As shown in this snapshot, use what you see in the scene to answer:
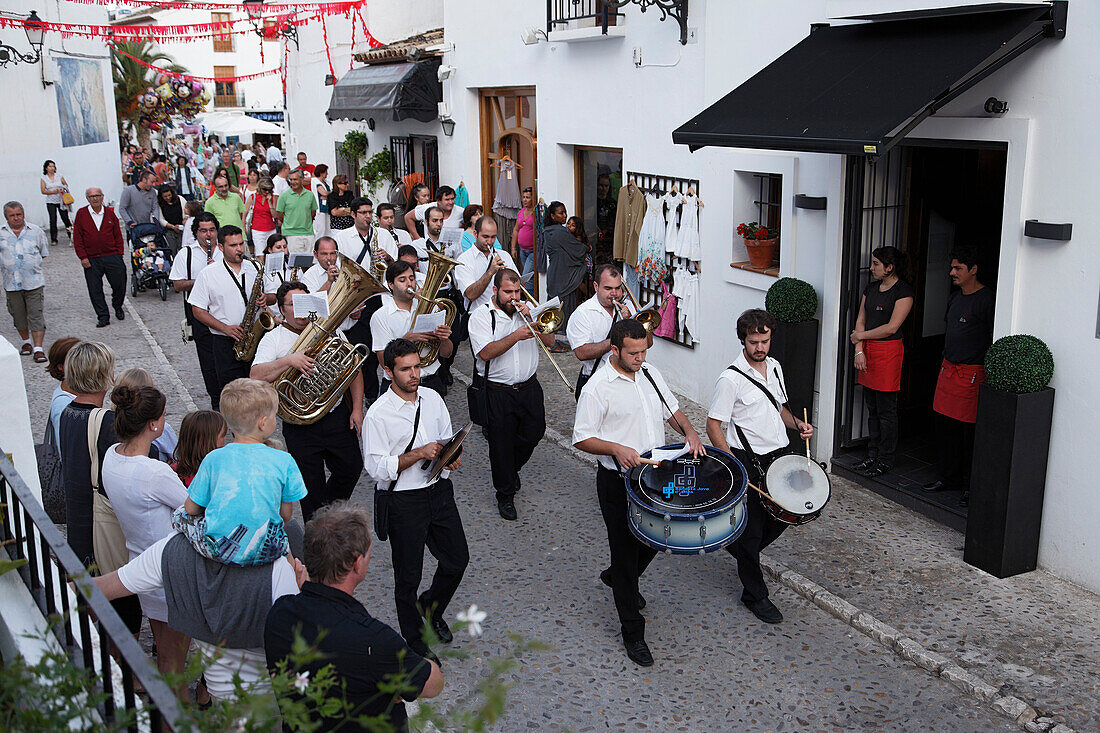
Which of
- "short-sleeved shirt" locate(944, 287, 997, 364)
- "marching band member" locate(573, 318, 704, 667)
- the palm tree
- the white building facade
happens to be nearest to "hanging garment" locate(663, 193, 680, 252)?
the white building facade

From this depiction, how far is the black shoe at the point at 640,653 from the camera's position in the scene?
548 cm

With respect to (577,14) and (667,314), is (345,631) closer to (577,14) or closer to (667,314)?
(667,314)

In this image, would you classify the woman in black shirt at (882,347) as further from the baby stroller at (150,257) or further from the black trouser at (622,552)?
the baby stroller at (150,257)

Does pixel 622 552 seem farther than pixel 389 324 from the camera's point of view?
No

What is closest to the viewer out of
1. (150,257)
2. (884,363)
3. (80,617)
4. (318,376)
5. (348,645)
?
(80,617)

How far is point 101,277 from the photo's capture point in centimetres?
1346

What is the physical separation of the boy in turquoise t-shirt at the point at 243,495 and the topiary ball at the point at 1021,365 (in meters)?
4.26

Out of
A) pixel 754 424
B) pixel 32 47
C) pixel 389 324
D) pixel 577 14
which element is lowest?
pixel 754 424

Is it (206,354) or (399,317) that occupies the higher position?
(399,317)

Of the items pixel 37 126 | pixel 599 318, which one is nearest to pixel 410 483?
pixel 599 318

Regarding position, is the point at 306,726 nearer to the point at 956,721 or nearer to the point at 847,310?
the point at 956,721

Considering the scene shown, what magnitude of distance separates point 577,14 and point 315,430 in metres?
7.33

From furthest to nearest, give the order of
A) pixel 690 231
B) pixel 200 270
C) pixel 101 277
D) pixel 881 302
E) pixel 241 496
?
1. pixel 101 277
2. pixel 690 231
3. pixel 200 270
4. pixel 881 302
5. pixel 241 496

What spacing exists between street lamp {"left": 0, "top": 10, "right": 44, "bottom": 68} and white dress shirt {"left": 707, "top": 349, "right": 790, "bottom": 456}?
1690 cm
